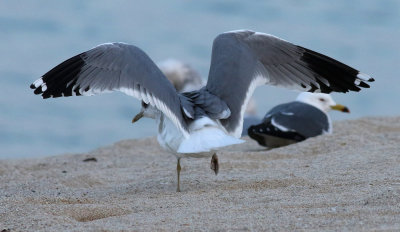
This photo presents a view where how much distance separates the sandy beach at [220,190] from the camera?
3.87 metres

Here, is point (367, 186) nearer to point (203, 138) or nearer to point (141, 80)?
point (203, 138)

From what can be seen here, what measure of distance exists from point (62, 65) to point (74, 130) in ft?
25.4

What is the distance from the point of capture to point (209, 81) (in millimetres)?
5410

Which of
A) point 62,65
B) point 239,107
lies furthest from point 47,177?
point 239,107

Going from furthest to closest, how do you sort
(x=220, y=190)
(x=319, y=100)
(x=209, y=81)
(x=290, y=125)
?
1. (x=319, y=100)
2. (x=290, y=125)
3. (x=209, y=81)
4. (x=220, y=190)

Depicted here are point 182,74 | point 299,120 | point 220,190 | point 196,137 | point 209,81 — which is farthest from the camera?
point 182,74

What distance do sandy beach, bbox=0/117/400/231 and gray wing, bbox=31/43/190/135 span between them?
0.63 m

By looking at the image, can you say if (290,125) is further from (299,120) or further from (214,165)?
(214,165)

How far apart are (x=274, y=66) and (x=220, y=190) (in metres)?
1.15

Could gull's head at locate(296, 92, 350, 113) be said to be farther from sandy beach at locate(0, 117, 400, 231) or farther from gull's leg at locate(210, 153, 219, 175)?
gull's leg at locate(210, 153, 219, 175)

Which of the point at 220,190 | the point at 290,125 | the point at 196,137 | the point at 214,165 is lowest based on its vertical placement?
the point at 220,190

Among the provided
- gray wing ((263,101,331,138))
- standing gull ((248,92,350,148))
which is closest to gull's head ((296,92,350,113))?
standing gull ((248,92,350,148))

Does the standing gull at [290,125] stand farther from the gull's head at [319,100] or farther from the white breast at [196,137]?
the white breast at [196,137]

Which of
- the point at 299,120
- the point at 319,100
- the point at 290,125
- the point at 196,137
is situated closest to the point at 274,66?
the point at 196,137
